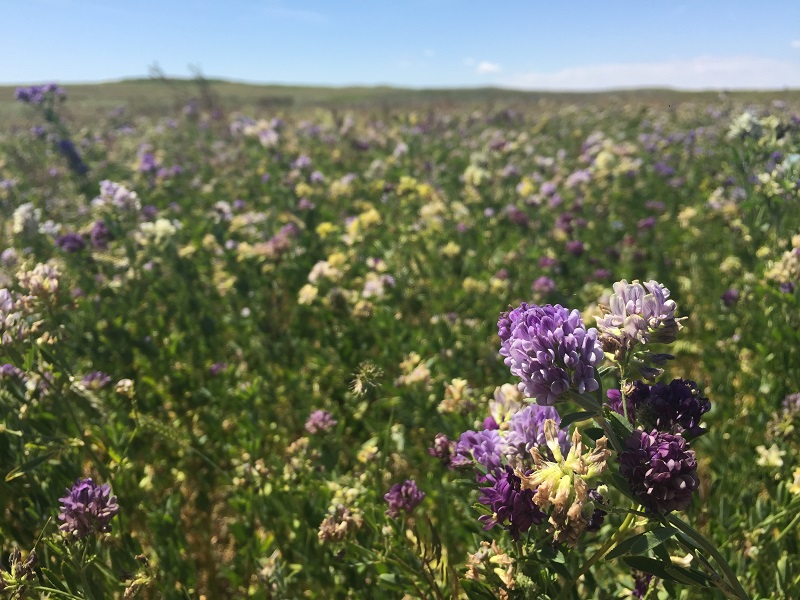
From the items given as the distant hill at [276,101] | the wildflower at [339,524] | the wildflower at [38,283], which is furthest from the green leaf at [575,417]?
the distant hill at [276,101]

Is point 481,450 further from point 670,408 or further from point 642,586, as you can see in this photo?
point 642,586

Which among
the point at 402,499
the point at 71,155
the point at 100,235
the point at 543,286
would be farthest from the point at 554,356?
the point at 71,155

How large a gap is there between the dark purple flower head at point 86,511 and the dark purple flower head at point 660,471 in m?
1.80

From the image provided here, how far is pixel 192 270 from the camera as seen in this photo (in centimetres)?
553

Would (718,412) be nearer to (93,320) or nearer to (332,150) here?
(93,320)

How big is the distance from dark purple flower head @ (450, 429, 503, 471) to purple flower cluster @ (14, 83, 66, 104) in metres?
10.0

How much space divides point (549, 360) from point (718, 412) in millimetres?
3248

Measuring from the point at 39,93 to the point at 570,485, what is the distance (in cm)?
1090

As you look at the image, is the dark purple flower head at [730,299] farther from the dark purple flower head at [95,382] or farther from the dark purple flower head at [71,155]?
the dark purple flower head at [71,155]

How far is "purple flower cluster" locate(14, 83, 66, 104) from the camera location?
29.0 ft

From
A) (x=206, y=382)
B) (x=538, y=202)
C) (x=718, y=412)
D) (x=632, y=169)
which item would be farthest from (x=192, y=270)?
(x=632, y=169)

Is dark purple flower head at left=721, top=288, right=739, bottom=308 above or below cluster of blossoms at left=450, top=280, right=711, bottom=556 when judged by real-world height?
below

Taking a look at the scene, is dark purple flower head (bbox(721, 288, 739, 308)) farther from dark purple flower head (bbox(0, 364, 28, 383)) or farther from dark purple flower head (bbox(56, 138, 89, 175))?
dark purple flower head (bbox(56, 138, 89, 175))

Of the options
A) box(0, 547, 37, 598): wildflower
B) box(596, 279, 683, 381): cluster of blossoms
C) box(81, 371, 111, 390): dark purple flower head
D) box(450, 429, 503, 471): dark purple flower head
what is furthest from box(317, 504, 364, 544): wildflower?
box(81, 371, 111, 390): dark purple flower head
